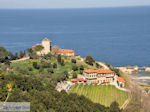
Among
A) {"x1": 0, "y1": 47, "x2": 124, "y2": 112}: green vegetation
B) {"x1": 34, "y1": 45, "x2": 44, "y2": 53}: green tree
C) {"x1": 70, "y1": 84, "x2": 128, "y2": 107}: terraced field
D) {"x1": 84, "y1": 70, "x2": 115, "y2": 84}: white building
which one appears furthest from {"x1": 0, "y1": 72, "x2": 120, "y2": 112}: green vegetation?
{"x1": 34, "y1": 45, "x2": 44, "y2": 53}: green tree

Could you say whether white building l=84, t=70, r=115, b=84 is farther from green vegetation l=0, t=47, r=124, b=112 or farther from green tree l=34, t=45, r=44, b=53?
green tree l=34, t=45, r=44, b=53

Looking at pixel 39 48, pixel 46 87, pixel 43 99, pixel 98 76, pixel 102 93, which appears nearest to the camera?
pixel 43 99

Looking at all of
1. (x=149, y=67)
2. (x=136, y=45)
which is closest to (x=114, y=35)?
(x=136, y=45)

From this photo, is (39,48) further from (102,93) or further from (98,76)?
(102,93)

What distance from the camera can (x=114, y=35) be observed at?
11956 centimetres

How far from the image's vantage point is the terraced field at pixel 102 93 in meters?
42.8

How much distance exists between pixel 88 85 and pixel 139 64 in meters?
30.2

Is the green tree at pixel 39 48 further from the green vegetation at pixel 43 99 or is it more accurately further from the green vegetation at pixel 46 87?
the green vegetation at pixel 43 99

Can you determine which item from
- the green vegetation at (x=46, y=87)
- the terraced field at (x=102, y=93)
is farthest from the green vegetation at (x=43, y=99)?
the terraced field at (x=102, y=93)

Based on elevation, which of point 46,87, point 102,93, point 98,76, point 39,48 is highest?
point 39,48

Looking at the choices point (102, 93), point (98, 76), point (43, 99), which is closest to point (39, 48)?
point (98, 76)

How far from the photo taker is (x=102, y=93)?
149 feet

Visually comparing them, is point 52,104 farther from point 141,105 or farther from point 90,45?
point 90,45

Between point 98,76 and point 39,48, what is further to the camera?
point 39,48
